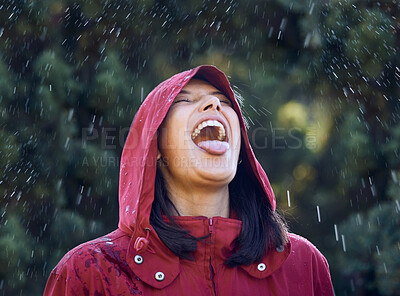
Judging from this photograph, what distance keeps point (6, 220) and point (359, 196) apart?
9.42ft

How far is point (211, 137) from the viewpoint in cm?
235

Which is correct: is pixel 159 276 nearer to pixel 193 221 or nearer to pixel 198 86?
pixel 193 221

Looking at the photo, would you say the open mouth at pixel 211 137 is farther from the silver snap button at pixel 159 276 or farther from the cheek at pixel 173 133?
the silver snap button at pixel 159 276

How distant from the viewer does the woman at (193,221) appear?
75.5 inches

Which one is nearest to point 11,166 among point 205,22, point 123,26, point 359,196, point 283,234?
point 123,26

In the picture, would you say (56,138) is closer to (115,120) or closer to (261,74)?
(115,120)

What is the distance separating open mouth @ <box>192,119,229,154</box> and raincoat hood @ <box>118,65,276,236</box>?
0.44 ft

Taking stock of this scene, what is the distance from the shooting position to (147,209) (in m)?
2.03

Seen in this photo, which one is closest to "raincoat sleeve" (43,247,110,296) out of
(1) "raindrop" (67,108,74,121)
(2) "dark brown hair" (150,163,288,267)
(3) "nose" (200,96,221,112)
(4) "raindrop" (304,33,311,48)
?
(2) "dark brown hair" (150,163,288,267)

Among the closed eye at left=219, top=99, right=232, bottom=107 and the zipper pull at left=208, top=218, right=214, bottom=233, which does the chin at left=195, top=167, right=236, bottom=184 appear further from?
the closed eye at left=219, top=99, right=232, bottom=107

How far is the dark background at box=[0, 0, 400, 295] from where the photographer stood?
4.02 meters

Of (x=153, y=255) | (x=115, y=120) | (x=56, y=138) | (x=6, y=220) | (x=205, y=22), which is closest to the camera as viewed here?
(x=153, y=255)

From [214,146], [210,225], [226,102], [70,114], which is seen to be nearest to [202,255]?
[210,225]

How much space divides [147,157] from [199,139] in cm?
28
